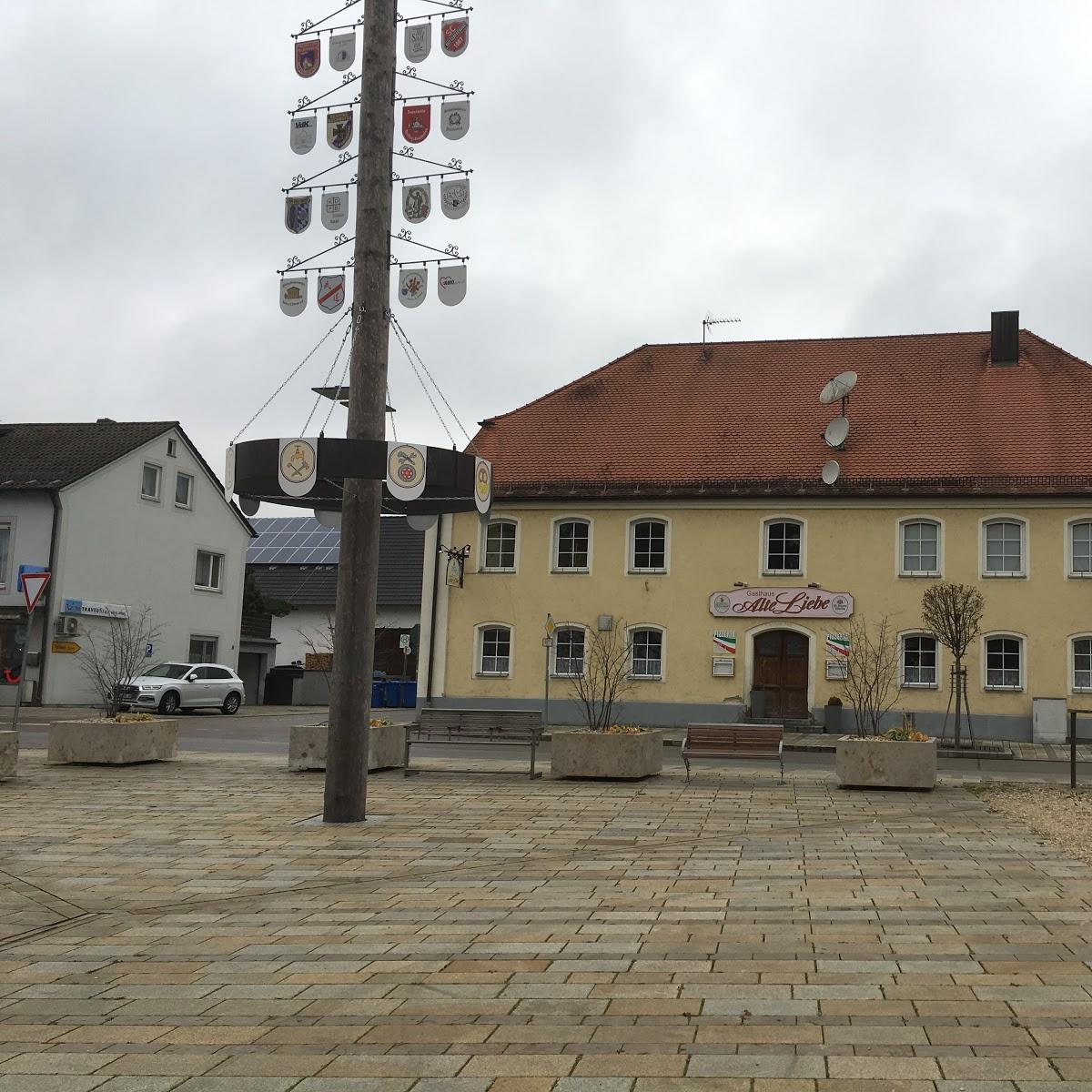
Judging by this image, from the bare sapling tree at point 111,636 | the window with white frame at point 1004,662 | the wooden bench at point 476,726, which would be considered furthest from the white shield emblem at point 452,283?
the bare sapling tree at point 111,636

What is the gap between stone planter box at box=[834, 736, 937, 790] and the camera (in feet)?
53.5

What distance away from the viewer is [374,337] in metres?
12.7

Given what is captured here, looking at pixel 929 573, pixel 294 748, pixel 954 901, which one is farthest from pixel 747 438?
pixel 954 901

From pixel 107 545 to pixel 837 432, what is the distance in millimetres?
21302

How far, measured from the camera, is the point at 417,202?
43.9ft

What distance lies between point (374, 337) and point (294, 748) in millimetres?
7320

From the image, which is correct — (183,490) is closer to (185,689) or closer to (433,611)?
(185,689)

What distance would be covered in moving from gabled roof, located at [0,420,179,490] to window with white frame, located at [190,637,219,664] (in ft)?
23.9

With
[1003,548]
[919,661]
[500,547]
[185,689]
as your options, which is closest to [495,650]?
[500,547]

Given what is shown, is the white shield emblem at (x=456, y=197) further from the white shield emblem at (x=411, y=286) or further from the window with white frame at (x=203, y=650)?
the window with white frame at (x=203, y=650)

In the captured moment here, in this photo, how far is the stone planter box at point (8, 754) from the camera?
15859 millimetres

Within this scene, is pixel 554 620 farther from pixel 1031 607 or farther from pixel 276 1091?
pixel 276 1091

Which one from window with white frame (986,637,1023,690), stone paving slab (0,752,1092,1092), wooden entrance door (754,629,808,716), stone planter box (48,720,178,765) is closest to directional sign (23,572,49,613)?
stone planter box (48,720,178,765)

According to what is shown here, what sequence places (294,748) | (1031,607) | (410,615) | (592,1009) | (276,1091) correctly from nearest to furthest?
(276,1091) → (592,1009) → (294,748) → (1031,607) → (410,615)
